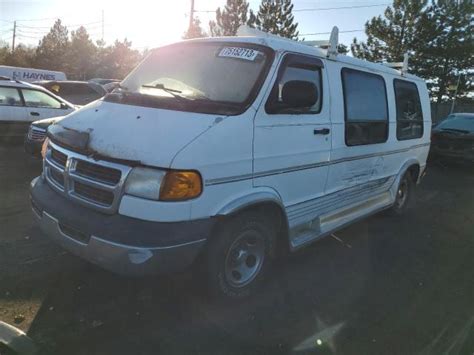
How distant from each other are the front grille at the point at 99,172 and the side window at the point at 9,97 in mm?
6999

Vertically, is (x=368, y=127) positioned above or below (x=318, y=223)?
above

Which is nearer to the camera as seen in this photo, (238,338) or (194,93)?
(238,338)

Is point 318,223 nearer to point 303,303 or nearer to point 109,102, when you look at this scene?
point 303,303

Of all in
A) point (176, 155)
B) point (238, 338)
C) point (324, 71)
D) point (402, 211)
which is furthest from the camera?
point (402, 211)

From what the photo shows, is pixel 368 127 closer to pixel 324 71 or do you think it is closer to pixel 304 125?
pixel 324 71

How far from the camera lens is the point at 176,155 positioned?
279cm

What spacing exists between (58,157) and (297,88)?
2.04 meters

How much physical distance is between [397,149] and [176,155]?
373cm

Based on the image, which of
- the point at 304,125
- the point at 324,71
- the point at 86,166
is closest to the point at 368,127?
the point at 324,71

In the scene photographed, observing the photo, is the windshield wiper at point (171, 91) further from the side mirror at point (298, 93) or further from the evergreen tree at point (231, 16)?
the evergreen tree at point (231, 16)

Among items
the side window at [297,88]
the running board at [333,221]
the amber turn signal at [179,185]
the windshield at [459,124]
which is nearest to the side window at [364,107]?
the side window at [297,88]

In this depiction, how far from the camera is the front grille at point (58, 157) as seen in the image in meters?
3.35

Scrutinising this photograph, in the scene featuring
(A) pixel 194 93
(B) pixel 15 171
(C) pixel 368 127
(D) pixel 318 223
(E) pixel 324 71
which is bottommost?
(B) pixel 15 171

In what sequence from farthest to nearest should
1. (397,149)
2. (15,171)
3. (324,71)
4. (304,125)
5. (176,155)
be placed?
(15,171), (397,149), (324,71), (304,125), (176,155)
